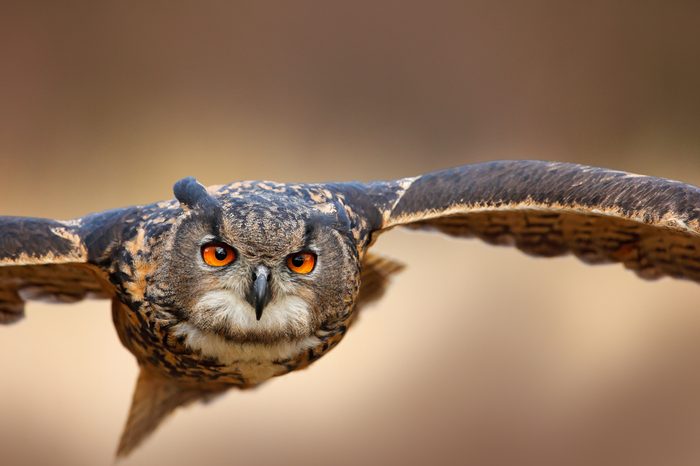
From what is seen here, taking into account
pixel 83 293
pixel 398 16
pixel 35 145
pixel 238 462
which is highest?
pixel 398 16

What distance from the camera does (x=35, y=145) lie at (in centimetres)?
414

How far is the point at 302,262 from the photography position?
2188 millimetres

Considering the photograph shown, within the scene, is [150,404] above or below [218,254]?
below

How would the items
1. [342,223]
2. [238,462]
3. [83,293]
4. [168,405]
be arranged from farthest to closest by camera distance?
[238,462] → [168,405] → [83,293] → [342,223]

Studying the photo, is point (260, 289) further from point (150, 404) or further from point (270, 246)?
point (150, 404)

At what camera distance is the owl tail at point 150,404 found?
2.96m

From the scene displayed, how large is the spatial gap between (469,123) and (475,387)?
3.92 ft

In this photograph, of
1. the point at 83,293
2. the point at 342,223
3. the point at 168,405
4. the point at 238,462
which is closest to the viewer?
the point at 342,223

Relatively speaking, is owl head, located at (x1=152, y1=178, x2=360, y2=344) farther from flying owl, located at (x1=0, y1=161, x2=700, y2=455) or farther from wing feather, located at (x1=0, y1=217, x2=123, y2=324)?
wing feather, located at (x1=0, y1=217, x2=123, y2=324)

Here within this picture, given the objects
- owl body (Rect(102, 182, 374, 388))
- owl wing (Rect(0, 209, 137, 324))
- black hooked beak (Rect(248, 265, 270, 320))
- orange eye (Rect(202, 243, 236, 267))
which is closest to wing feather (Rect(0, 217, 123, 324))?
owl wing (Rect(0, 209, 137, 324))

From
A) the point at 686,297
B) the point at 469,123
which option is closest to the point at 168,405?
the point at 469,123

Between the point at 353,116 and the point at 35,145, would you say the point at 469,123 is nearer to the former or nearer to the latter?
the point at 353,116

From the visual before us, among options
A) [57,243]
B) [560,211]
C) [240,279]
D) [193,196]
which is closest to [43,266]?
[57,243]

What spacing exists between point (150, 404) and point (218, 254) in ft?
3.46
